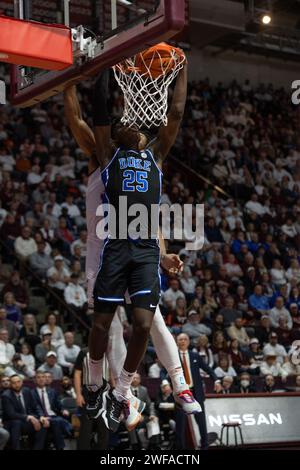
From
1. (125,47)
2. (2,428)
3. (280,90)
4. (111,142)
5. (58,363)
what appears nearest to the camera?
(125,47)

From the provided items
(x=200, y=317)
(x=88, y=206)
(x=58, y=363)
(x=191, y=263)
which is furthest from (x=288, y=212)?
(x=88, y=206)

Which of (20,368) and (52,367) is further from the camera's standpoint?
(52,367)

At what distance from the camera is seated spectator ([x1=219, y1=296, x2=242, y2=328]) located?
17031 millimetres

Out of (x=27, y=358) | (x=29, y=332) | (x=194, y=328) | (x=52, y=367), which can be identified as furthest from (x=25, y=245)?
(x=194, y=328)

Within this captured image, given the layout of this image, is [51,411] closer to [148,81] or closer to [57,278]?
[57,278]

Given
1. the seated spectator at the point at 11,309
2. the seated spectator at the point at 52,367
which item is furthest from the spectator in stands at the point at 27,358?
the seated spectator at the point at 11,309

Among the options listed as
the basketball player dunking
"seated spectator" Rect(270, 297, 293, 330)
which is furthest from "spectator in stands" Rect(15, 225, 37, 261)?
the basketball player dunking

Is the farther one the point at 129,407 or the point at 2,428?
the point at 2,428

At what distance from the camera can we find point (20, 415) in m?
12.2

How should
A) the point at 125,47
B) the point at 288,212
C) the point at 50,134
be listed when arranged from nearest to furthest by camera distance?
1. the point at 125,47
2. the point at 50,134
3. the point at 288,212

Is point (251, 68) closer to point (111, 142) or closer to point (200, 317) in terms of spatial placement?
point (200, 317)

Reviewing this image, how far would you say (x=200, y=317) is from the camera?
16.5m

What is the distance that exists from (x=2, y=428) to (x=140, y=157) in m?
7.09

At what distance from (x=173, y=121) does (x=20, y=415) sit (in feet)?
23.9
